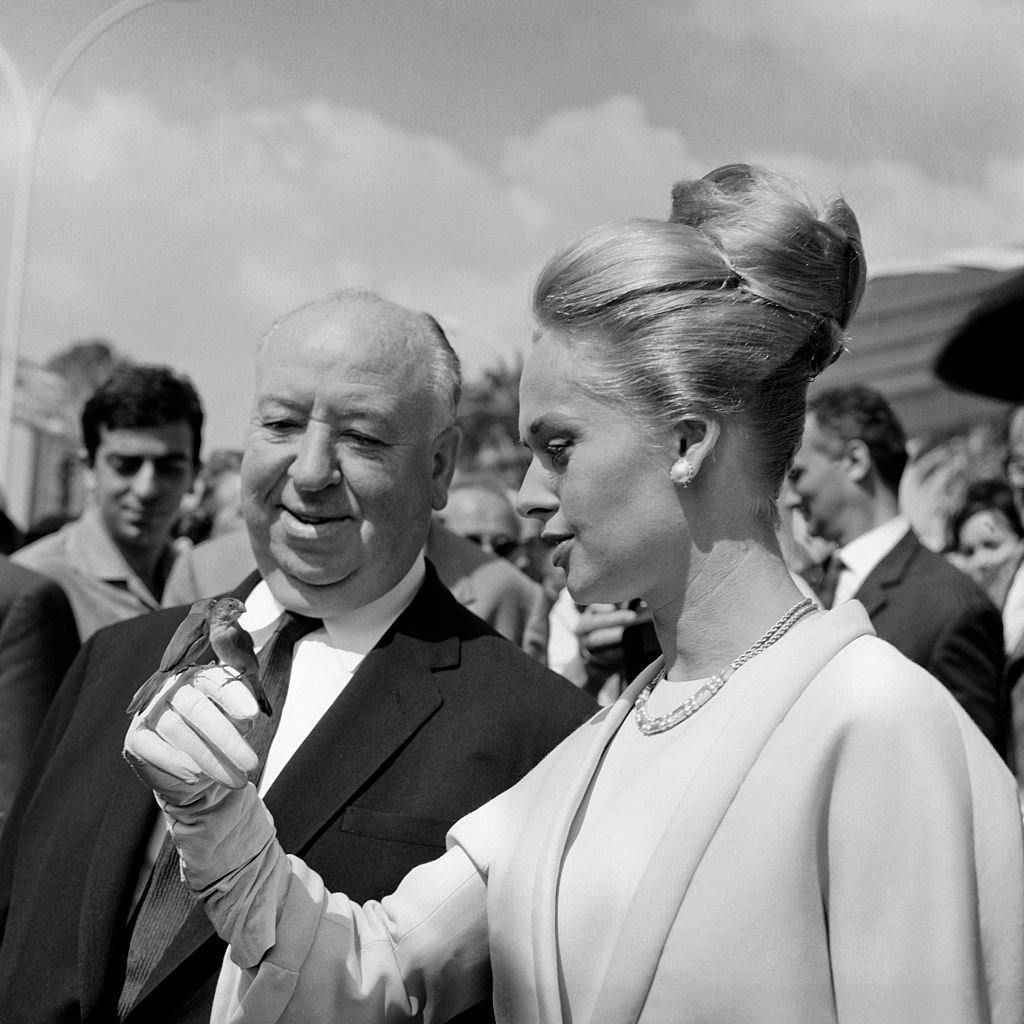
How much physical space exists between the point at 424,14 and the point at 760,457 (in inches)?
467

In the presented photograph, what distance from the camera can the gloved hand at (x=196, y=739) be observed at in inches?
70.9

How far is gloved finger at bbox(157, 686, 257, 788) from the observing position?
5.89 ft

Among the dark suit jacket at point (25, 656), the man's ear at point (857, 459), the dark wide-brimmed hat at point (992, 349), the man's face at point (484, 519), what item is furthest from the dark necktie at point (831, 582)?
the dark wide-brimmed hat at point (992, 349)

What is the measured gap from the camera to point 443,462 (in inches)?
121

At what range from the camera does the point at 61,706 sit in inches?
123

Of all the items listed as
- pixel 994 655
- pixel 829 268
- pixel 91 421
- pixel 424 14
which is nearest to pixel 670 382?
pixel 829 268

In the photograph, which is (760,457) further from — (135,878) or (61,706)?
(61,706)

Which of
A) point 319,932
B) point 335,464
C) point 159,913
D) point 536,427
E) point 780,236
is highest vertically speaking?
point 780,236

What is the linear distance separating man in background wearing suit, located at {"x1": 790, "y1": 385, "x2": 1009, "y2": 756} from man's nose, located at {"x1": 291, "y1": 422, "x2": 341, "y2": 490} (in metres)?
2.41

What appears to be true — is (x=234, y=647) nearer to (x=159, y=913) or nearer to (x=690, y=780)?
(x=690, y=780)

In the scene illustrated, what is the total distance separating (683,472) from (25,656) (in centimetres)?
241

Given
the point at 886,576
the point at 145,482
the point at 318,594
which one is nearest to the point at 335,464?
the point at 318,594

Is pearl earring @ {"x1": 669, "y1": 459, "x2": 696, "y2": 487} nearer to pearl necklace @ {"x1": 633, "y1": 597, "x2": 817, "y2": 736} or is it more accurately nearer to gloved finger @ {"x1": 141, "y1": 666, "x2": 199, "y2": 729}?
pearl necklace @ {"x1": 633, "y1": 597, "x2": 817, "y2": 736}

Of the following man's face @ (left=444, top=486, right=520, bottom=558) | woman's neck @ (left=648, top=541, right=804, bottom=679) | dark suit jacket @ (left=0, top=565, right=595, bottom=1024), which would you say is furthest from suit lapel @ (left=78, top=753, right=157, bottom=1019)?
man's face @ (left=444, top=486, right=520, bottom=558)
